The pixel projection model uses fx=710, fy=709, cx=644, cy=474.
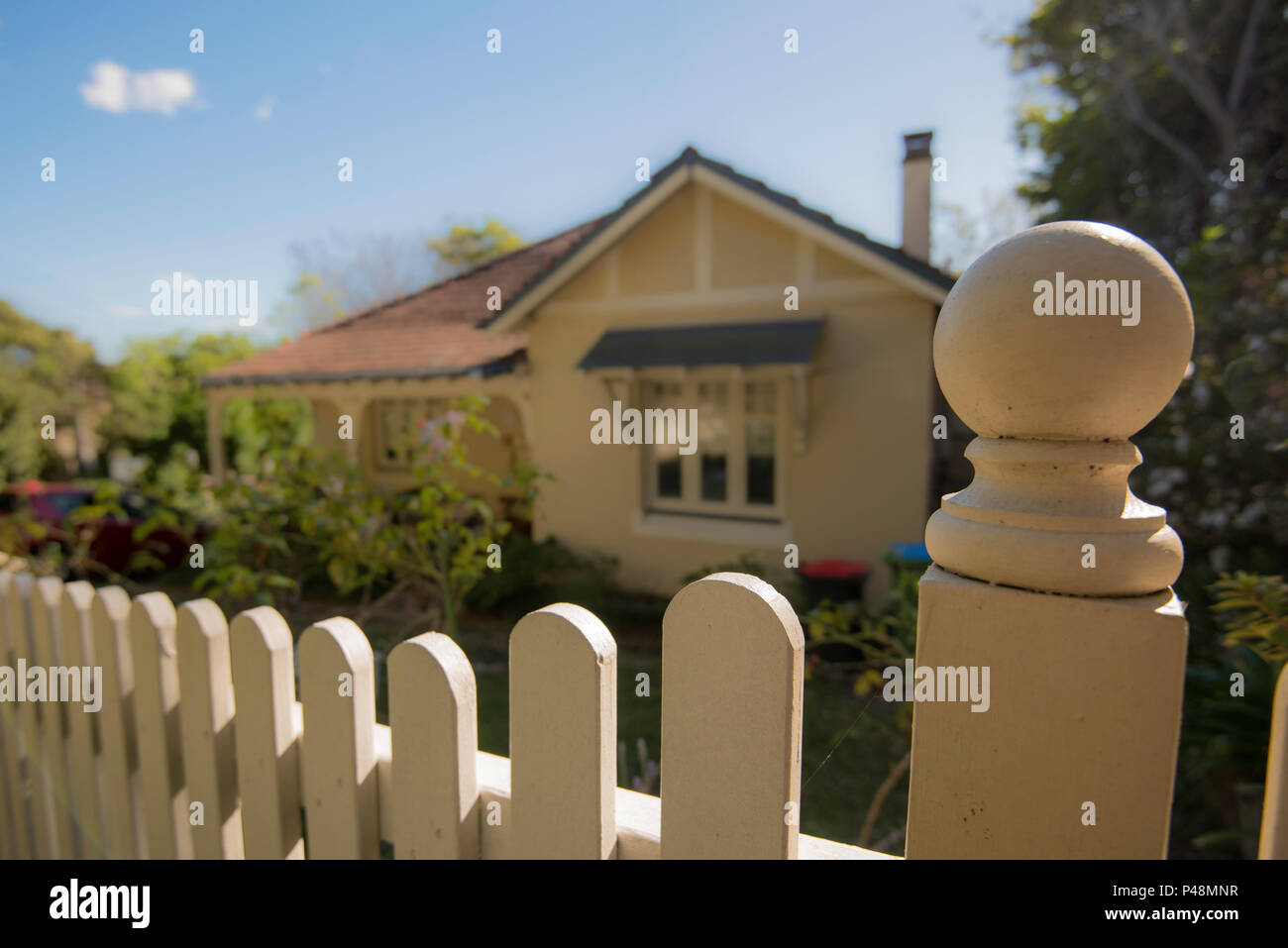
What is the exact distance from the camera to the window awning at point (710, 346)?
7113 mm

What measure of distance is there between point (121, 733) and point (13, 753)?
24.7 inches

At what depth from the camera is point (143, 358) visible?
20.6 metres

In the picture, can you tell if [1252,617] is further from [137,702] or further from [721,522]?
[721,522]

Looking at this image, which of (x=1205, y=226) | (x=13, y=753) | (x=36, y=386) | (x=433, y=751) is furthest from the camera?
(x=36, y=386)

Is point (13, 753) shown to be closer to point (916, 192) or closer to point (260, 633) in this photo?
point (260, 633)

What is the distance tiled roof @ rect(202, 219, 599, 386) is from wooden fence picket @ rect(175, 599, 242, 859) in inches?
309

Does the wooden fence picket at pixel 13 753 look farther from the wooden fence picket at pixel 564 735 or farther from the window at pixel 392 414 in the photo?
the window at pixel 392 414

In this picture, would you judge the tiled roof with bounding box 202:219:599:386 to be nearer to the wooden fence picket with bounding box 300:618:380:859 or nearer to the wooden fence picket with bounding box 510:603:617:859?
the wooden fence picket with bounding box 300:618:380:859

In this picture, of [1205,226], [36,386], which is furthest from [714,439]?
[36,386]

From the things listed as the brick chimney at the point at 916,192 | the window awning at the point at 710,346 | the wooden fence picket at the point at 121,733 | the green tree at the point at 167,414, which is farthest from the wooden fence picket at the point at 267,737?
the green tree at the point at 167,414

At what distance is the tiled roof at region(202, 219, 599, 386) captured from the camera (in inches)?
388

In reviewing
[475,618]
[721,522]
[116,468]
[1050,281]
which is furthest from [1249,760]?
[116,468]

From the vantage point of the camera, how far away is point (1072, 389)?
0.73 meters

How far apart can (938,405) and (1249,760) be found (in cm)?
450
